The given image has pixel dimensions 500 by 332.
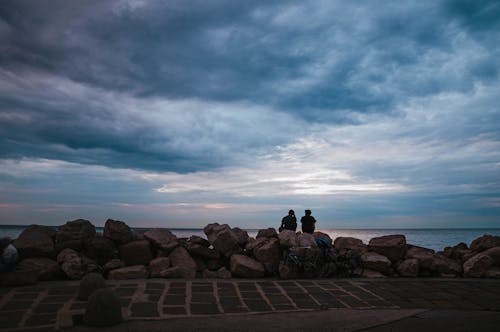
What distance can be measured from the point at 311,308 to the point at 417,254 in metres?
5.65

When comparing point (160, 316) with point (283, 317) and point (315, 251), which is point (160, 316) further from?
point (315, 251)

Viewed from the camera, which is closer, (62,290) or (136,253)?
(62,290)

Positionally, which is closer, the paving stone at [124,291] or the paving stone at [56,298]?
the paving stone at [56,298]

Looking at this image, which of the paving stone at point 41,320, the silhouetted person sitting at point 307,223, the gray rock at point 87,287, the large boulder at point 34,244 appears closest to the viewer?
the paving stone at point 41,320

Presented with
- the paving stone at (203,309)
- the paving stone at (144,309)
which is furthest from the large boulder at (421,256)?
the paving stone at (144,309)

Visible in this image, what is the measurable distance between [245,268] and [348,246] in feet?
12.6

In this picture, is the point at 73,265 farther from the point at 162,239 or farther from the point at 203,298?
the point at 203,298

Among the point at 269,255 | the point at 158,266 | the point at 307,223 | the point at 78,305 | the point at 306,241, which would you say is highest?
the point at 307,223

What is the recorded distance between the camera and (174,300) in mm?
7254

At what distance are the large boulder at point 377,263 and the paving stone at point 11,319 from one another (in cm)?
838

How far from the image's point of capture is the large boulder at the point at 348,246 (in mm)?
11562

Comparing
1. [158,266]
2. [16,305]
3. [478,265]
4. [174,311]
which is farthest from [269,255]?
[478,265]

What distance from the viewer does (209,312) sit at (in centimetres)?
671

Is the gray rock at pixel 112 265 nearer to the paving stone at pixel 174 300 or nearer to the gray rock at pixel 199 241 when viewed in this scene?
the gray rock at pixel 199 241
